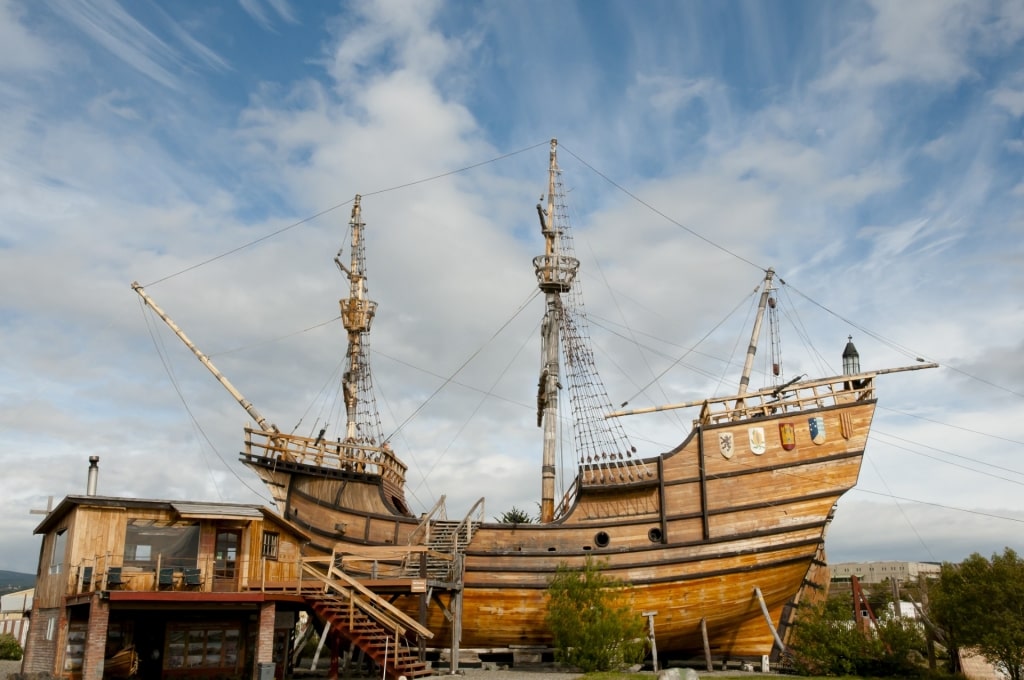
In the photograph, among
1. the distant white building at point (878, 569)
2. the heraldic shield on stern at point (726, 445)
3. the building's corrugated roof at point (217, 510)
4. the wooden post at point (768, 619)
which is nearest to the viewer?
the building's corrugated roof at point (217, 510)

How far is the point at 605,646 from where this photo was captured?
860 inches

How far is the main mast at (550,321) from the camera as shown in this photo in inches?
1171

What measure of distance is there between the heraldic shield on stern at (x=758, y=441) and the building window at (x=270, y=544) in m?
14.1

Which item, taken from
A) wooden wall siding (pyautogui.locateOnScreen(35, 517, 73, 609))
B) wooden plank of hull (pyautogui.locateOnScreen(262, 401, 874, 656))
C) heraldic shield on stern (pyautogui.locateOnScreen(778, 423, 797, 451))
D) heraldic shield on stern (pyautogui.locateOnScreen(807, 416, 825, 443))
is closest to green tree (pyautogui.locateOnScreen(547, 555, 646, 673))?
wooden plank of hull (pyautogui.locateOnScreen(262, 401, 874, 656))

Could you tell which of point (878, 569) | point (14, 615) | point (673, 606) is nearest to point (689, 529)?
point (673, 606)

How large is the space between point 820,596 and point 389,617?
45.5 feet

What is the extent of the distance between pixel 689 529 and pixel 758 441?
340 cm

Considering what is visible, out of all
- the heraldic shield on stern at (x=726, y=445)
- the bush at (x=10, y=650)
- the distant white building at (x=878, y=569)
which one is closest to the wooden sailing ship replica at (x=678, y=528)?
the heraldic shield on stern at (x=726, y=445)

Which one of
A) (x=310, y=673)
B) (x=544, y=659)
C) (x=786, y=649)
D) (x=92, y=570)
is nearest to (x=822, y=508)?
(x=786, y=649)

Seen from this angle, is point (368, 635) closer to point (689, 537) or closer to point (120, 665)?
point (120, 665)

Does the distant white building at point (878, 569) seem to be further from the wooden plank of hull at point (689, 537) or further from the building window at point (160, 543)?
the building window at point (160, 543)

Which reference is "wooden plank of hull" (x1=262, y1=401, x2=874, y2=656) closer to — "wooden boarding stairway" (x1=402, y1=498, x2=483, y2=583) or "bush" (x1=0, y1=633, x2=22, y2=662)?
"wooden boarding stairway" (x1=402, y1=498, x2=483, y2=583)

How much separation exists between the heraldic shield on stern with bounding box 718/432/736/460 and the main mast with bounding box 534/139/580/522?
241 inches

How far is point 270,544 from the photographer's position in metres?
22.8
